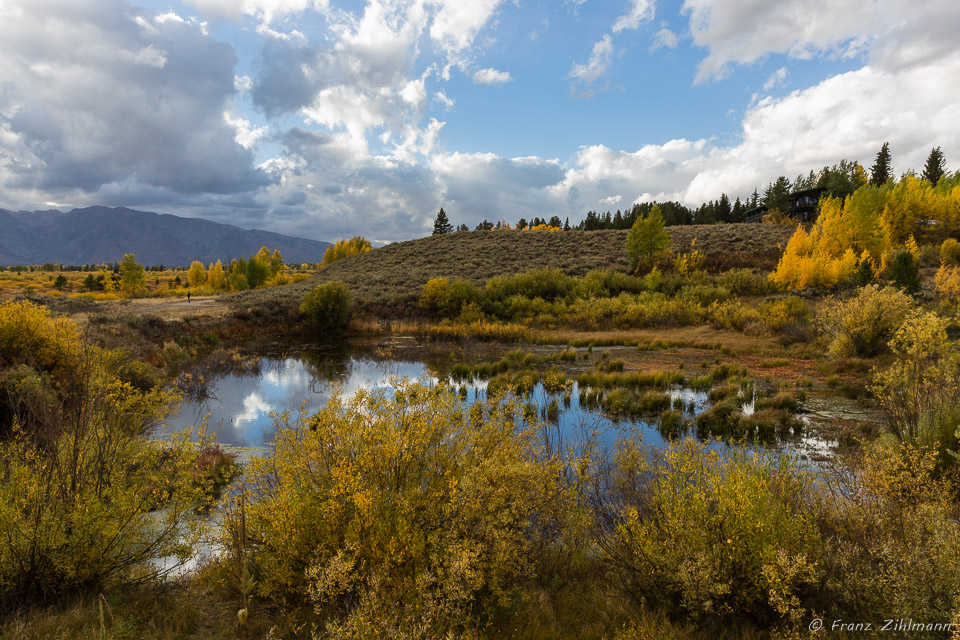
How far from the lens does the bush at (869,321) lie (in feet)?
60.4

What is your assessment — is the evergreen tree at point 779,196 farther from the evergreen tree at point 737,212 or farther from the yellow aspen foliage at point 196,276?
the yellow aspen foliage at point 196,276

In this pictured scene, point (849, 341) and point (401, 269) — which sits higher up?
point (401, 269)

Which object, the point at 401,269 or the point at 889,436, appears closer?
the point at 889,436

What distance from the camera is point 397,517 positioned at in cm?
400

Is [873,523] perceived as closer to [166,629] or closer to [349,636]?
[349,636]

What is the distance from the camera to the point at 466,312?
35.3 metres

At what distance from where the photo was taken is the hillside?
145 ft

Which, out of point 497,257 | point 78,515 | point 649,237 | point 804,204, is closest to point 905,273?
point 649,237

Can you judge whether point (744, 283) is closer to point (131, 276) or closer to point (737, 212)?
point (737, 212)

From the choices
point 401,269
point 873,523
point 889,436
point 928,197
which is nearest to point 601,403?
point 889,436

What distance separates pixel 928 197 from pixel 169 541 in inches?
2890

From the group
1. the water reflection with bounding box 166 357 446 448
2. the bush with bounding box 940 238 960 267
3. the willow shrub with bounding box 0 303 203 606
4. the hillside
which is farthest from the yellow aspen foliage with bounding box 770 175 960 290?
the willow shrub with bounding box 0 303 203 606

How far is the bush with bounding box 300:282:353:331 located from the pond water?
25.0ft

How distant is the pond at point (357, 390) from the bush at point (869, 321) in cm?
920
